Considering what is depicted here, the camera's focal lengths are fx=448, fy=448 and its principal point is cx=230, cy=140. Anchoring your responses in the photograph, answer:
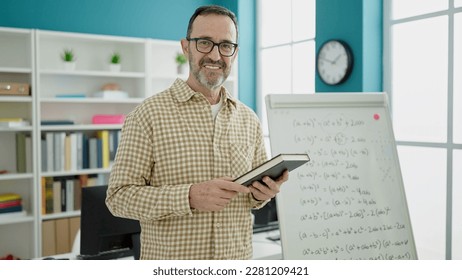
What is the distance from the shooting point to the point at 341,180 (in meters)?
1.66

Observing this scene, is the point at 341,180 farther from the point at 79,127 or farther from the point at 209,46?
the point at 79,127

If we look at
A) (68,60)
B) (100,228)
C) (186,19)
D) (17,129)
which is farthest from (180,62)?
(100,228)

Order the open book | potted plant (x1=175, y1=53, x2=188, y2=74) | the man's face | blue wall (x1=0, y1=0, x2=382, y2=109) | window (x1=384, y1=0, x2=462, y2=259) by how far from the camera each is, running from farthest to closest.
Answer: potted plant (x1=175, y1=53, x2=188, y2=74), blue wall (x1=0, y1=0, x2=382, y2=109), window (x1=384, y1=0, x2=462, y2=259), the man's face, the open book

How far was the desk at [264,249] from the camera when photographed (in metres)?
2.07

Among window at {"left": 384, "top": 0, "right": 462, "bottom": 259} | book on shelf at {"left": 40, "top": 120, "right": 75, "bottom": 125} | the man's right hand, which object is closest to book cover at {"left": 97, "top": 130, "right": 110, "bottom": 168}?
book on shelf at {"left": 40, "top": 120, "right": 75, "bottom": 125}

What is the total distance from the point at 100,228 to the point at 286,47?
2.81m

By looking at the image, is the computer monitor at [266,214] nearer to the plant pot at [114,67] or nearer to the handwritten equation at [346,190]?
the handwritten equation at [346,190]

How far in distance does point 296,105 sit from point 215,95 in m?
0.36

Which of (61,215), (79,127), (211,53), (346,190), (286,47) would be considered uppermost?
(286,47)

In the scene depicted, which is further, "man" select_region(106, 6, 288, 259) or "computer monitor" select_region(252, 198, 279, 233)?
"computer monitor" select_region(252, 198, 279, 233)

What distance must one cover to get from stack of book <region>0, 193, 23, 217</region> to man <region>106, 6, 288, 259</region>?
2308mm

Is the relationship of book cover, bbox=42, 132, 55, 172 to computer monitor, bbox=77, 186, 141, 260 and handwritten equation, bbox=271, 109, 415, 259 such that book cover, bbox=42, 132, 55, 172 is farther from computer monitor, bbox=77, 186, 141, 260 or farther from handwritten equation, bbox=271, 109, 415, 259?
handwritten equation, bbox=271, 109, 415, 259

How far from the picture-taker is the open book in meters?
1.17

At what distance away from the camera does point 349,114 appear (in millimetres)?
1726
